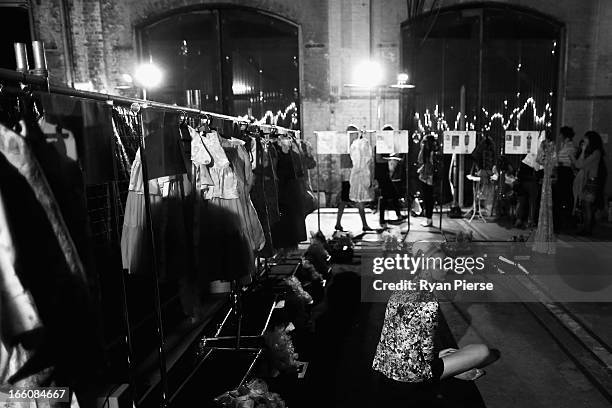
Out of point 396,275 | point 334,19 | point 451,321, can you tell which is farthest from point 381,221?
point 334,19

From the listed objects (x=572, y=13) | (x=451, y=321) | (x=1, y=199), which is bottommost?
(x=451, y=321)

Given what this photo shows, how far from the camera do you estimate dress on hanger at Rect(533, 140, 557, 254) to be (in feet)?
24.4

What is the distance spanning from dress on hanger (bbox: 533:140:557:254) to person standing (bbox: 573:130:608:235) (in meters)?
1.43

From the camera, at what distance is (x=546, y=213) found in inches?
295

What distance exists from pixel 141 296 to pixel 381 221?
671 centimetres

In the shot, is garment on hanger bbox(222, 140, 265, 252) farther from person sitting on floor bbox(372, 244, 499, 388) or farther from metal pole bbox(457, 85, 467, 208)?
metal pole bbox(457, 85, 467, 208)

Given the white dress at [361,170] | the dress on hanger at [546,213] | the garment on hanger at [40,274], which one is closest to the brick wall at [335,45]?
the white dress at [361,170]

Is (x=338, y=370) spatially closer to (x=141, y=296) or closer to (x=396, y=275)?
(x=141, y=296)

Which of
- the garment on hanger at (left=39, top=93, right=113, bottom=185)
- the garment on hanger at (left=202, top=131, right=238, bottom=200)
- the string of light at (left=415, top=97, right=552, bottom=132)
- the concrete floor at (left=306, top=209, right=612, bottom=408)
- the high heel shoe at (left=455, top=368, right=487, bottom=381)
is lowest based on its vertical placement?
the concrete floor at (left=306, top=209, right=612, bottom=408)

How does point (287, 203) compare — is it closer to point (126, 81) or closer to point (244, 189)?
point (244, 189)

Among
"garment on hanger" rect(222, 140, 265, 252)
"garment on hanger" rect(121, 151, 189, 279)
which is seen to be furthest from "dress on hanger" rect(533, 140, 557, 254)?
"garment on hanger" rect(121, 151, 189, 279)

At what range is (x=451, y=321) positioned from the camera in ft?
17.6

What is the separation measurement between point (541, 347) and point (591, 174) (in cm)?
540

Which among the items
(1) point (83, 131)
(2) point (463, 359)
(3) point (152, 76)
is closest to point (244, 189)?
(1) point (83, 131)
